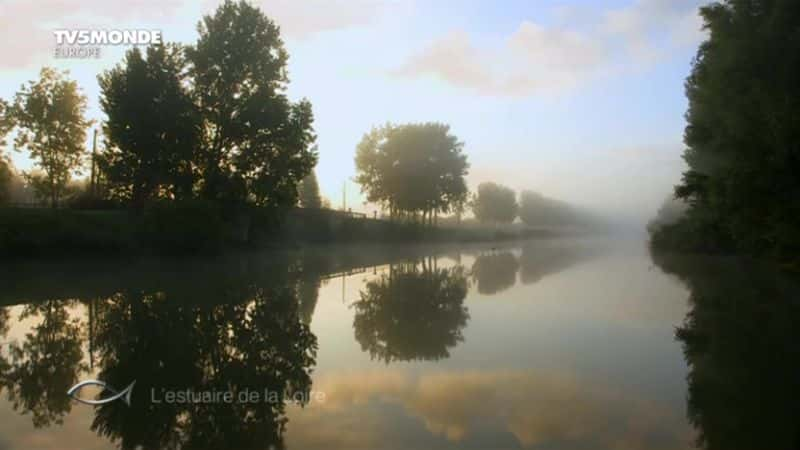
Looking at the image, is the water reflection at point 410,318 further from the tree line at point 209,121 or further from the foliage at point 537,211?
the foliage at point 537,211

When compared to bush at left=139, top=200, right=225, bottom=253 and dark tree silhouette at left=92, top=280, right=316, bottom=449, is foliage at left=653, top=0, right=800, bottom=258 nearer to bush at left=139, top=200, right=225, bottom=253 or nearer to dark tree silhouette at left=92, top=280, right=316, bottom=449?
dark tree silhouette at left=92, top=280, right=316, bottom=449

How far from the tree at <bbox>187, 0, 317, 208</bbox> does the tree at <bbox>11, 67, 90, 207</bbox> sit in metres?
12.5

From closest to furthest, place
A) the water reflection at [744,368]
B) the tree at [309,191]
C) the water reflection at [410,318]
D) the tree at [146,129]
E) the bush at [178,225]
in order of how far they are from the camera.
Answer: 1. the water reflection at [744,368]
2. the water reflection at [410,318]
3. the bush at [178,225]
4. the tree at [146,129]
5. the tree at [309,191]

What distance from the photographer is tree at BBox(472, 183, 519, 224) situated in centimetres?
11588

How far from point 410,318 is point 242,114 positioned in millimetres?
28183

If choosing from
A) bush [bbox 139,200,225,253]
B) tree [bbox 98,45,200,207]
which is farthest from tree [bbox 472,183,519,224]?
bush [bbox 139,200,225,253]

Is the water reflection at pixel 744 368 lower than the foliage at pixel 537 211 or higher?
lower

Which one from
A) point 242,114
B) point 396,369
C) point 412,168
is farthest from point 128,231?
point 412,168

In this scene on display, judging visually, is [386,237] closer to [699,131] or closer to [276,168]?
[276,168]

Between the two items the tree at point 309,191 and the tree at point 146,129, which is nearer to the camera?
the tree at point 146,129

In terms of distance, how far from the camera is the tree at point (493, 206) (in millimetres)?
115875

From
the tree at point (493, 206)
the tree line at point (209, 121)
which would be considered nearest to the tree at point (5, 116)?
the tree line at point (209, 121)

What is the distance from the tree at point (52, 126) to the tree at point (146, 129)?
25.3ft

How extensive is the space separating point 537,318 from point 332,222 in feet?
134
